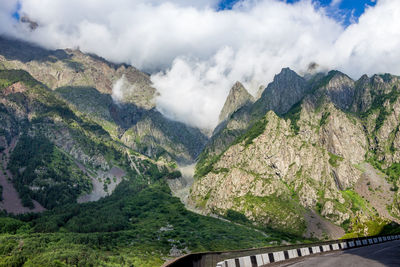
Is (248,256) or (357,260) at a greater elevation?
(248,256)

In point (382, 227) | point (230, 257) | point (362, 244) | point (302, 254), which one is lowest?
point (382, 227)

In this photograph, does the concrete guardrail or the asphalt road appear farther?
the asphalt road

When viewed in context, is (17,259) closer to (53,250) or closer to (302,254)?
(53,250)

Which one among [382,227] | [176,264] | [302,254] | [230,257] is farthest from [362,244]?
[382,227]

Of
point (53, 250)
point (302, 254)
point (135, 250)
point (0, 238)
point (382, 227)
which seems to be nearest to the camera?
point (302, 254)

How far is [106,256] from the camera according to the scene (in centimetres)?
17225

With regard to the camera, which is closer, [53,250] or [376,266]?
[376,266]

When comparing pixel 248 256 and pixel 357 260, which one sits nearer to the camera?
pixel 357 260

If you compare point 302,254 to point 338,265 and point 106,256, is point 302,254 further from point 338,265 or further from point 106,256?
point 106,256

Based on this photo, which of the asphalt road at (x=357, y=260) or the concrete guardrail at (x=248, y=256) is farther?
the asphalt road at (x=357, y=260)

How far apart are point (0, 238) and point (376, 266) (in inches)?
8485

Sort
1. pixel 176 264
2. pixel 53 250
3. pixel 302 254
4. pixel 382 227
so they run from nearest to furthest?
pixel 176 264 < pixel 302 254 < pixel 382 227 < pixel 53 250

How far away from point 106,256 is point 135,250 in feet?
83.2

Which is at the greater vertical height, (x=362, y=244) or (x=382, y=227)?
(x=362, y=244)
